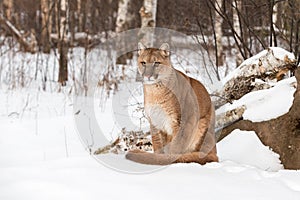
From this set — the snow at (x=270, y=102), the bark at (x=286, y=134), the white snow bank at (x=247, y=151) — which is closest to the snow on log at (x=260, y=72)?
the snow at (x=270, y=102)

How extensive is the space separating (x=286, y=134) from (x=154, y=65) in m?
1.16

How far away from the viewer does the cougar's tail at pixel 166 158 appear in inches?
113

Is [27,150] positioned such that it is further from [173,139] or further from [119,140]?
[173,139]

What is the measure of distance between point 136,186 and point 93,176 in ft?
0.94

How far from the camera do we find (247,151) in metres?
3.54

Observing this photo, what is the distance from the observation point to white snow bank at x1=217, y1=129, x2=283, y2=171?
11.1ft

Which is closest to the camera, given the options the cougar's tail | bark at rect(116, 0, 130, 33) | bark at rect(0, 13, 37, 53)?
the cougar's tail

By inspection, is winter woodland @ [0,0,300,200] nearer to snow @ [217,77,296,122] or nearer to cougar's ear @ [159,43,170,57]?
snow @ [217,77,296,122]

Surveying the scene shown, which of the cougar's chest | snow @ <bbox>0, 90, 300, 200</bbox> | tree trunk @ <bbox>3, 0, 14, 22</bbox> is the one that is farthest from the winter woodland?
tree trunk @ <bbox>3, 0, 14, 22</bbox>

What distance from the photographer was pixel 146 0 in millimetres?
8531

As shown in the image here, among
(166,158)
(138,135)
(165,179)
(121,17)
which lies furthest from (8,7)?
(165,179)

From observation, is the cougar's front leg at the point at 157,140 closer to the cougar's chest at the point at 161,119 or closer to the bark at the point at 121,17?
the cougar's chest at the point at 161,119

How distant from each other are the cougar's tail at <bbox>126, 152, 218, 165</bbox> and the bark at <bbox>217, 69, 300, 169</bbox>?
23.8 inches

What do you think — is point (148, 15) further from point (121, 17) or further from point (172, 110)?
point (172, 110)
